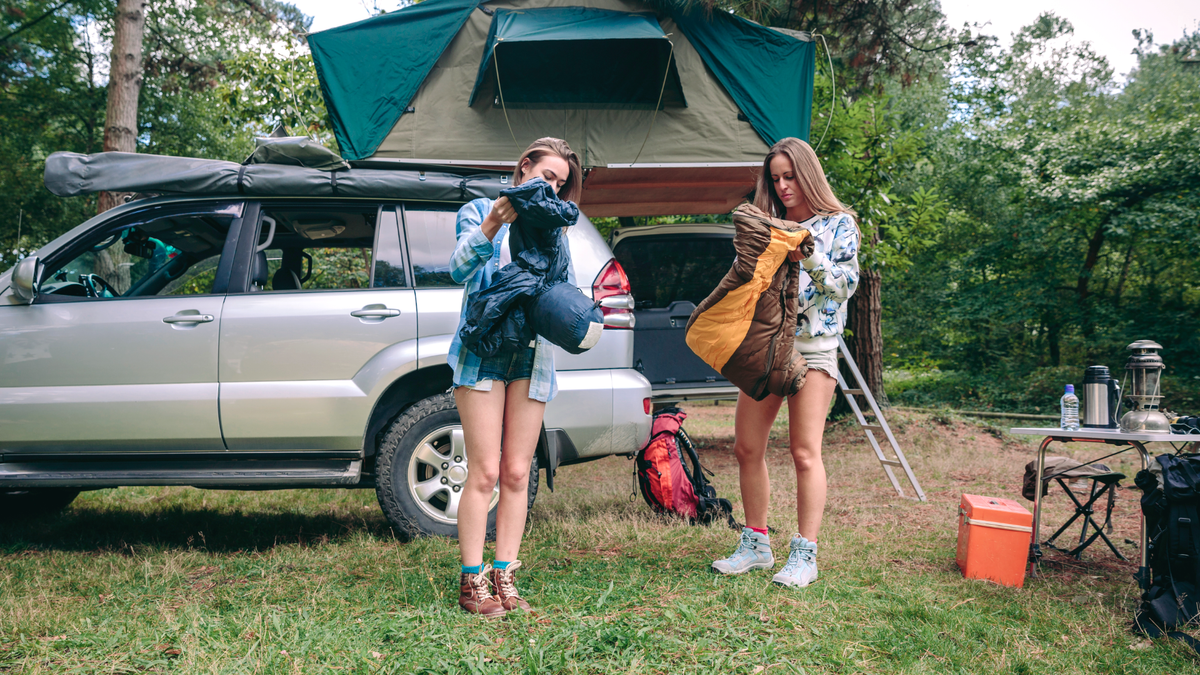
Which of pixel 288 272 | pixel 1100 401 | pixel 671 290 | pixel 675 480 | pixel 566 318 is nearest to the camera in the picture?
pixel 566 318

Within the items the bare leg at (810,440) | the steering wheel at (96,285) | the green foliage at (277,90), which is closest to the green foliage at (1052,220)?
the bare leg at (810,440)

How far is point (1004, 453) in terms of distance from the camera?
7285mm

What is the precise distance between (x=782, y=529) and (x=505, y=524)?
197 cm

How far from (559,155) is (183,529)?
10.9 feet

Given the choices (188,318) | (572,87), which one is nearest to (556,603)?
(188,318)

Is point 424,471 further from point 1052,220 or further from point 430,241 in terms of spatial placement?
point 1052,220

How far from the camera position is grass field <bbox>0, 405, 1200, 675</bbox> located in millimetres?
2178

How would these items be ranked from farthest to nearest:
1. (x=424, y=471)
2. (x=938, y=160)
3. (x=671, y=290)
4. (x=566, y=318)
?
(x=938, y=160)
(x=671, y=290)
(x=424, y=471)
(x=566, y=318)

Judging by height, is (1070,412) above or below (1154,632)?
above

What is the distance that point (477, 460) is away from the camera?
8.21 feet

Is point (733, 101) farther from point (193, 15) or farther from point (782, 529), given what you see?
point (193, 15)

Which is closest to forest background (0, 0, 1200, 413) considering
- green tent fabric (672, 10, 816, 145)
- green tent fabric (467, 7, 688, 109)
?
green tent fabric (672, 10, 816, 145)

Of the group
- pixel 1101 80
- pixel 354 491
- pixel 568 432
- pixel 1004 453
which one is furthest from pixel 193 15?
pixel 1101 80

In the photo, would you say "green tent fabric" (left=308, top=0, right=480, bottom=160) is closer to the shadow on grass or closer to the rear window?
the rear window
